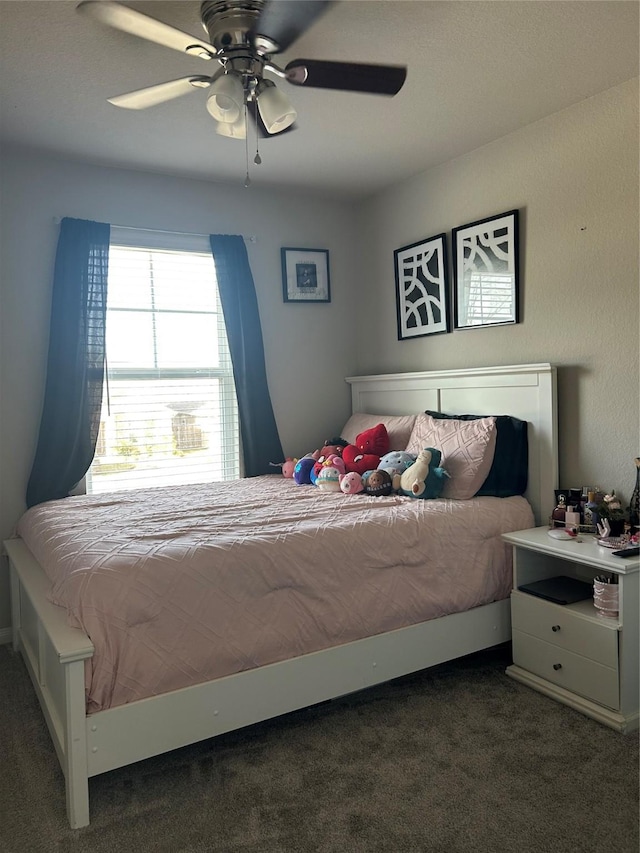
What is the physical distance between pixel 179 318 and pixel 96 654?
2.34m

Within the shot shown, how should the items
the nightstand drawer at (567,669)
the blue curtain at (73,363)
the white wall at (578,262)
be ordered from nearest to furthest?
the nightstand drawer at (567,669) → the white wall at (578,262) → the blue curtain at (73,363)

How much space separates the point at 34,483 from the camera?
324cm

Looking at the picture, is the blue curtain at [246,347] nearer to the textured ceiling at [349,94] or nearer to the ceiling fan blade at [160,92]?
the textured ceiling at [349,94]

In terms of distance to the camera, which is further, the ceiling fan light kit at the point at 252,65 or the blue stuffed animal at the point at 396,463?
the blue stuffed animal at the point at 396,463

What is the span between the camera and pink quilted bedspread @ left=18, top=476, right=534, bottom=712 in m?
1.87

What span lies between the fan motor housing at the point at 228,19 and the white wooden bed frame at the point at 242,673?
1.82 m

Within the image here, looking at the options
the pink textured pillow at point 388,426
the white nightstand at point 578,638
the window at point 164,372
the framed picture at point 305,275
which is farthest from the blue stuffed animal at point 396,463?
the framed picture at point 305,275

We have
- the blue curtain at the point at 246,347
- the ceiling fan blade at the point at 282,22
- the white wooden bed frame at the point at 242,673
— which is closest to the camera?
the white wooden bed frame at the point at 242,673

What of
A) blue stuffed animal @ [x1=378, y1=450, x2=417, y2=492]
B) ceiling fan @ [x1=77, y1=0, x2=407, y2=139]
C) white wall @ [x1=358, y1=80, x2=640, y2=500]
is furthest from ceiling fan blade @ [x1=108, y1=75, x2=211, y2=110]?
blue stuffed animal @ [x1=378, y1=450, x2=417, y2=492]

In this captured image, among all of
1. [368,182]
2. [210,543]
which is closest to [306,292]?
[368,182]

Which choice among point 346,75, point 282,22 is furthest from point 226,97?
point 346,75

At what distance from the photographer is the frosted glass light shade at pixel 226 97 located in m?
2.00

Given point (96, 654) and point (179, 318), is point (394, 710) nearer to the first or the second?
point (96, 654)

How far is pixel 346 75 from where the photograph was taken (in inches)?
80.5
